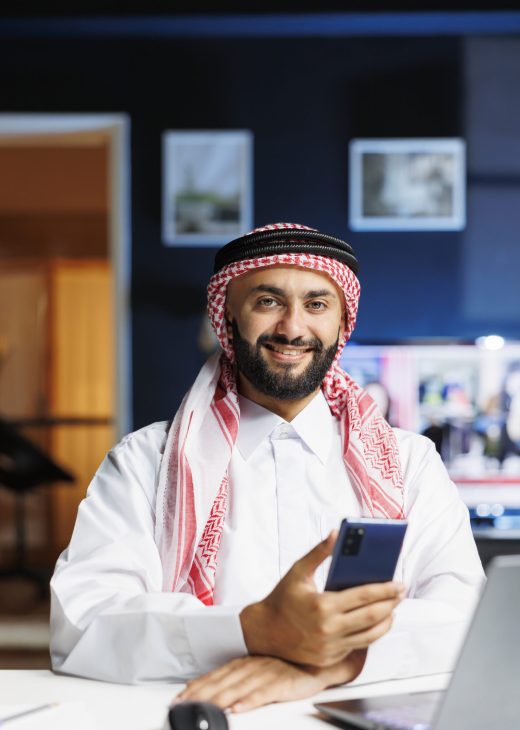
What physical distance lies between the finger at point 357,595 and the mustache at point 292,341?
69cm

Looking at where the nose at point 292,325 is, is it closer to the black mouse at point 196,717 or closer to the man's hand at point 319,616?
the man's hand at point 319,616

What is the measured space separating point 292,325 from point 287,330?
0.04 ft

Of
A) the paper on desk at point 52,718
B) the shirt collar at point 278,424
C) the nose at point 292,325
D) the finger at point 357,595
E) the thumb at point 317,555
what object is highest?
the nose at point 292,325

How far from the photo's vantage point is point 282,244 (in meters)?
1.90

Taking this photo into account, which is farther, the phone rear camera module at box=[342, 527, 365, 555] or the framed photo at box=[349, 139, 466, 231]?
the framed photo at box=[349, 139, 466, 231]

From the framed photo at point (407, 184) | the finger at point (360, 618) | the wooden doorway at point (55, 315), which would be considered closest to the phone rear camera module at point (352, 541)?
the finger at point (360, 618)

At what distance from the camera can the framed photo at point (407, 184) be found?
4.45 m

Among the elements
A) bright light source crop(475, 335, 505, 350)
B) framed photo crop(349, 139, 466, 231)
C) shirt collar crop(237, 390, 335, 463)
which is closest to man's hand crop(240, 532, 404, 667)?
shirt collar crop(237, 390, 335, 463)

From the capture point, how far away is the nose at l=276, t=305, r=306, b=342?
1873 mm

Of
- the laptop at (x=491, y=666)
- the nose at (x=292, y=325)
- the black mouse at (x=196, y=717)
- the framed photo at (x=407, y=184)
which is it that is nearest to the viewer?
the laptop at (x=491, y=666)

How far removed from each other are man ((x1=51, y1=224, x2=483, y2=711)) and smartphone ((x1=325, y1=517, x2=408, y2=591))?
22 cm

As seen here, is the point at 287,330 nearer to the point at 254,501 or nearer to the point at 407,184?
the point at 254,501

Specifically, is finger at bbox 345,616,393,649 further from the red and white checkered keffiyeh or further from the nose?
the nose

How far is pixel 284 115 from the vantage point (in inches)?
177
